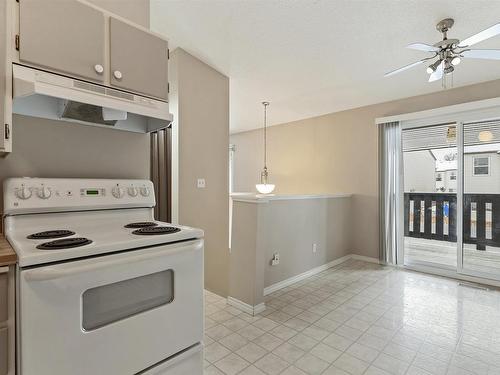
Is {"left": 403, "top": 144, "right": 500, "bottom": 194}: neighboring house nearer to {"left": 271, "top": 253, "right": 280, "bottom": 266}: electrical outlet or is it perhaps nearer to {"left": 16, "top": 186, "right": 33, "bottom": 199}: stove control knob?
{"left": 271, "top": 253, "right": 280, "bottom": 266}: electrical outlet

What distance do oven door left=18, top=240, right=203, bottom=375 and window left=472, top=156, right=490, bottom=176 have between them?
13.1 feet

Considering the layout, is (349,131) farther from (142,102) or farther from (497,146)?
(142,102)

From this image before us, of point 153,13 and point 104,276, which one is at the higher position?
point 153,13

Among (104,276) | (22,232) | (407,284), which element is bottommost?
(407,284)

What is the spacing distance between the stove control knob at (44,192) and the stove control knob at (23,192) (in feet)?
0.11

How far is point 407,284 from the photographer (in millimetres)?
3352

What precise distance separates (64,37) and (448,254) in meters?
4.95

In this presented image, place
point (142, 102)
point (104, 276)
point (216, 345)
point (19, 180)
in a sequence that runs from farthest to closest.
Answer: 1. point (216, 345)
2. point (142, 102)
3. point (19, 180)
4. point (104, 276)

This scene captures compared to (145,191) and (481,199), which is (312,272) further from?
(145,191)

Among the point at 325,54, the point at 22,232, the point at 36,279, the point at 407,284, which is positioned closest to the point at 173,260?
the point at 36,279

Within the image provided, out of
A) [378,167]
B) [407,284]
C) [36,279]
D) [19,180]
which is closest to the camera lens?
[36,279]

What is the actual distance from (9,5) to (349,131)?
445 centimetres

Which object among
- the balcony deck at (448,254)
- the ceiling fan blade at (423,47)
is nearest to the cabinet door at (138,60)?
the ceiling fan blade at (423,47)

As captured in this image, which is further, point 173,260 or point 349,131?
point 349,131
